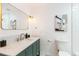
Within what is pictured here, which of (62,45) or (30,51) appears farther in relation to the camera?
(62,45)

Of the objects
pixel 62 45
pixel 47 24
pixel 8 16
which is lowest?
pixel 62 45

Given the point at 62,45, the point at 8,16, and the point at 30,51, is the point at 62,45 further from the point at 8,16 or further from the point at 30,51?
the point at 8,16

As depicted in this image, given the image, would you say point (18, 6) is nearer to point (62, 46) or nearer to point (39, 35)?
point (39, 35)

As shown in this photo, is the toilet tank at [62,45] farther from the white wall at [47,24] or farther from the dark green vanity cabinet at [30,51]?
the dark green vanity cabinet at [30,51]

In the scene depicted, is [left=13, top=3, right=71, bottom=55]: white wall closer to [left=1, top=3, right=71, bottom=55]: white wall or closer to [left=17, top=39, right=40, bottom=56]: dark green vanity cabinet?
[left=1, top=3, right=71, bottom=55]: white wall

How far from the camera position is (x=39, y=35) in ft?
9.17

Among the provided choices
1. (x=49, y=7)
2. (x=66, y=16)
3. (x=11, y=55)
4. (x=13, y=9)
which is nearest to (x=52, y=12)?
(x=49, y=7)

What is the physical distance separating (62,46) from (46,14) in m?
0.91

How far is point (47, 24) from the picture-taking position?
2.76 m

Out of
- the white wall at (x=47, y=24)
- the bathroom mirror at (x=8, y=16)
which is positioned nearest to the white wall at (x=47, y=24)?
the white wall at (x=47, y=24)

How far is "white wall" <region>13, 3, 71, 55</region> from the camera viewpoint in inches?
105

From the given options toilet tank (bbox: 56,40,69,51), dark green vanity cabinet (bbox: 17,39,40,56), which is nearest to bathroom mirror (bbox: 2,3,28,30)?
dark green vanity cabinet (bbox: 17,39,40,56)

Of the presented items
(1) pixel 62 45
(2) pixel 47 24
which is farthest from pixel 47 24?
(1) pixel 62 45

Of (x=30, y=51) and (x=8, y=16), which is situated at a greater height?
(x=8, y=16)
